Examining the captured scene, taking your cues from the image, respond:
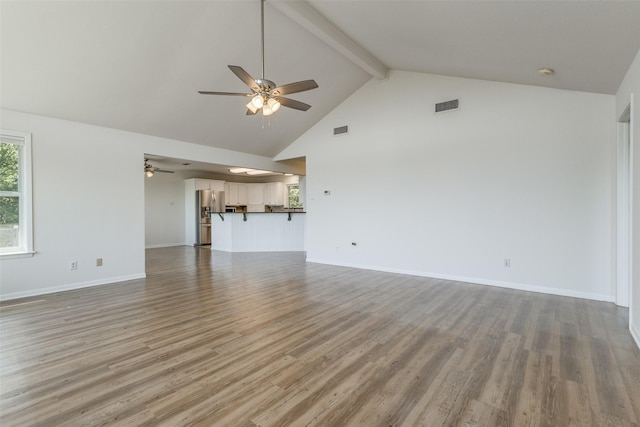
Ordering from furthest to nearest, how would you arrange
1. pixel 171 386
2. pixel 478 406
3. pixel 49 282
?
pixel 49 282 < pixel 171 386 < pixel 478 406

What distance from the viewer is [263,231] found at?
866 centimetres

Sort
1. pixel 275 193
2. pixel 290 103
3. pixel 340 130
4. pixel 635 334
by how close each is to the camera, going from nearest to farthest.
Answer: pixel 635 334, pixel 290 103, pixel 340 130, pixel 275 193

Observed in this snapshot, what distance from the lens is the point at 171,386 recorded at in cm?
211

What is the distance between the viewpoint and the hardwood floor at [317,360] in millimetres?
1848

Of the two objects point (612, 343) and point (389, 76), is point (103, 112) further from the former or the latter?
point (612, 343)

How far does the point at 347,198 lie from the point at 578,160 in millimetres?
3808

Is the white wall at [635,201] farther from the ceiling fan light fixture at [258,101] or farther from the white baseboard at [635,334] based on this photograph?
the ceiling fan light fixture at [258,101]

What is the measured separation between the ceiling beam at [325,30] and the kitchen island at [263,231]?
15.1 ft

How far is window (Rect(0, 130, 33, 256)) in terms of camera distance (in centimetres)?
423

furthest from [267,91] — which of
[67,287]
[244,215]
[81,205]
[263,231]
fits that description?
[263,231]

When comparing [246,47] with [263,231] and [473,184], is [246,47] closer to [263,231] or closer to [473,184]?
[473,184]

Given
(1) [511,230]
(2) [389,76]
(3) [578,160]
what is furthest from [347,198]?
(3) [578,160]

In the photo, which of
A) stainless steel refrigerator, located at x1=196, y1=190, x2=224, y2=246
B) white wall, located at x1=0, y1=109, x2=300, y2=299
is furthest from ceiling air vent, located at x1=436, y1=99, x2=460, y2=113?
stainless steel refrigerator, located at x1=196, y1=190, x2=224, y2=246

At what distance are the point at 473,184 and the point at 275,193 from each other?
7606mm
